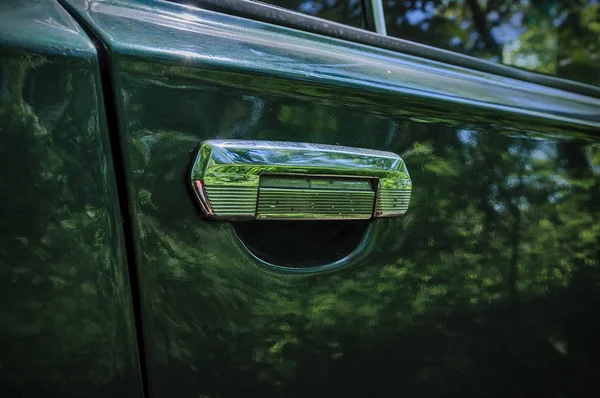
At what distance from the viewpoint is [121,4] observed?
808mm

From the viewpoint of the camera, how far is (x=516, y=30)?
140cm

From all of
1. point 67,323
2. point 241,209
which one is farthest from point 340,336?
point 67,323

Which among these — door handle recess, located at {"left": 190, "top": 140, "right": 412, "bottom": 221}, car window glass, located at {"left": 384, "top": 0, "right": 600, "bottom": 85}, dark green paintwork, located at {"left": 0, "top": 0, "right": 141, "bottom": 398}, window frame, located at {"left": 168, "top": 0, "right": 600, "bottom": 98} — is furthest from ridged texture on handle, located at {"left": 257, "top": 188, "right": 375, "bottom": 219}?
car window glass, located at {"left": 384, "top": 0, "right": 600, "bottom": 85}

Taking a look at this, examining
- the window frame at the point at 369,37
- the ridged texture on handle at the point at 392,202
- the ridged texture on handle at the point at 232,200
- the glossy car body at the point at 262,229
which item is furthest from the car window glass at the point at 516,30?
the ridged texture on handle at the point at 232,200

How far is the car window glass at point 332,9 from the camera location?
1057 mm

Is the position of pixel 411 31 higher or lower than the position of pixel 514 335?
higher

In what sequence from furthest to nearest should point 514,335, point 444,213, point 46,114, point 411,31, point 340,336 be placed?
point 411,31 < point 514,335 < point 444,213 < point 340,336 < point 46,114

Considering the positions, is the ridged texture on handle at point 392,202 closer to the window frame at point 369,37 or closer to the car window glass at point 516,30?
the window frame at point 369,37

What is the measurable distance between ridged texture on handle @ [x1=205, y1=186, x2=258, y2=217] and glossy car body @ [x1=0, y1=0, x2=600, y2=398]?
3cm

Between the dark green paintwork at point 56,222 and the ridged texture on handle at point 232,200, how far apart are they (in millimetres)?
131

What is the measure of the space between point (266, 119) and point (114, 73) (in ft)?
0.75

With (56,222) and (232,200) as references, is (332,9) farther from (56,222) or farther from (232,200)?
(56,222)

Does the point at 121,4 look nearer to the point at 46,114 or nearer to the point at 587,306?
the point at 46,114

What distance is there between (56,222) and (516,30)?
1.23 metres
